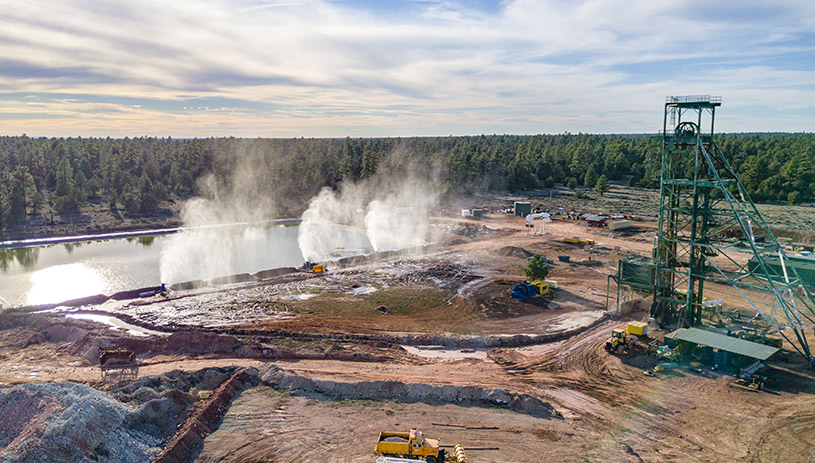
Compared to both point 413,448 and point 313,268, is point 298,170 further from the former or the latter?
point 413,448

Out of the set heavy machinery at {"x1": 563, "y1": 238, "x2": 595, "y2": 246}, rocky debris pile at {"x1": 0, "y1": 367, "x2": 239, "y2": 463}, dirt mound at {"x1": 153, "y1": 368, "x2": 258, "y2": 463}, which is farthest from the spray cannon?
heavy machinery at {"x1": 563, "y1": 238, "x2": 595, "y2": 246}

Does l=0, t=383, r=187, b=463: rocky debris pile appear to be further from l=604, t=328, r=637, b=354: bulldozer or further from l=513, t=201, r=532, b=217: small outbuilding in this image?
l=513, t=201, r=532, b=217: small outbuilding

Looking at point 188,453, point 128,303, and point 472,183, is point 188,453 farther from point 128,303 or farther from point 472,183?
point 472,183

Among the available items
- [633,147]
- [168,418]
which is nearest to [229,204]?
[168,418]

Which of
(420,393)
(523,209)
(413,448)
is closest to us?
(413,448)

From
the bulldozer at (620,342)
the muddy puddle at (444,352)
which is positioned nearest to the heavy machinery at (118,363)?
the muddy puddle at (444,352)

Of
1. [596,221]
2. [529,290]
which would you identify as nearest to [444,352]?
[529,290]
